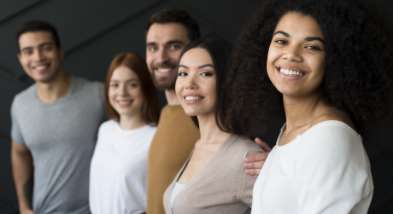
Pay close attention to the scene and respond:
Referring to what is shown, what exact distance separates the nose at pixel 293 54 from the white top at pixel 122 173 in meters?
1.09

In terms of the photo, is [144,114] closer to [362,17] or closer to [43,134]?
[43,134]

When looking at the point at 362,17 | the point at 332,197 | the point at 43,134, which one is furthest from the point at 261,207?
the point at 43,134

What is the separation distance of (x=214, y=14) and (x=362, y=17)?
6.67 ft

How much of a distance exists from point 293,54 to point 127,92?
120 cm

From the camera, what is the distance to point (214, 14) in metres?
3.24

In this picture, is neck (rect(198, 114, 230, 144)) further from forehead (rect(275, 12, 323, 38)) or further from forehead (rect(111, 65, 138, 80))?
forehead (rect(111, 65, 138, 80))

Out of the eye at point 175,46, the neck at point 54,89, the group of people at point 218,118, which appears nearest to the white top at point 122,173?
the group of people at point 218,118

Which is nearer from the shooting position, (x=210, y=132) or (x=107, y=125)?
(x=210, y=132)

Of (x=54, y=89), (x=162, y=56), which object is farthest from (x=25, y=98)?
(x=162, y=56)

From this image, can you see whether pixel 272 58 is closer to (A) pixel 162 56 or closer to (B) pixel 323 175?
(B) pixel 323 175

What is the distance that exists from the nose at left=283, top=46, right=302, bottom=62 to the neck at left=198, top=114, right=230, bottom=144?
→ 483mm

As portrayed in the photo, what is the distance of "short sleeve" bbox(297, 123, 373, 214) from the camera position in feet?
3.72

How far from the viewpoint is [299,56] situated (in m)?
1.26

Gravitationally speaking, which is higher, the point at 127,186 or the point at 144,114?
the point at 144,114
